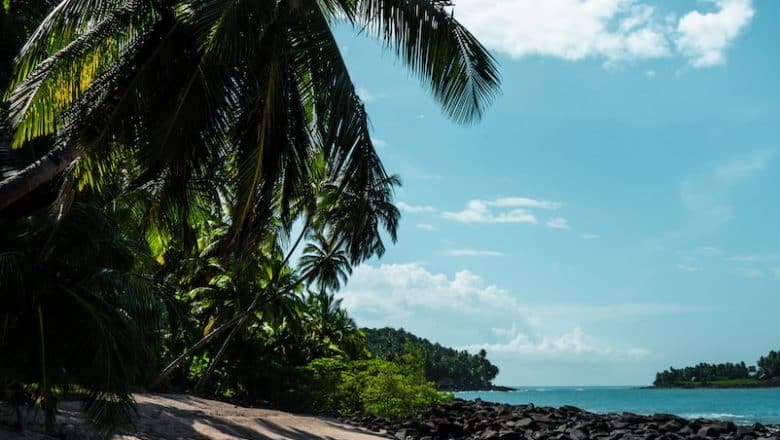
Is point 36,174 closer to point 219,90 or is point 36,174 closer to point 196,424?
point 219,90

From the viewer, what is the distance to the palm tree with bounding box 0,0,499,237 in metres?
8.70

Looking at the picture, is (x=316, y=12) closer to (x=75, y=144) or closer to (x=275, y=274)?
(x=75, y=144)

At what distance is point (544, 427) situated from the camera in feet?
67.6

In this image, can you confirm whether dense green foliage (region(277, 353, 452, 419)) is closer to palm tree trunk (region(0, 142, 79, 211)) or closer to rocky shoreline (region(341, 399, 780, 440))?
rocky shoreline (region(341, 399, 780, 440))

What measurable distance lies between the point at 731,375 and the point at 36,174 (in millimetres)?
127357

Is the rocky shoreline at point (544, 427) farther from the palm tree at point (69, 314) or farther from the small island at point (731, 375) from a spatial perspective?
the small island at point (731, 375)

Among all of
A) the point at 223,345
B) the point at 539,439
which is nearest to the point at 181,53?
the point at 539,439

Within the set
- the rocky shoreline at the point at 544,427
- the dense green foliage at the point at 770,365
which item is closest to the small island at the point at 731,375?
the dense green foliage at the point at 770,365

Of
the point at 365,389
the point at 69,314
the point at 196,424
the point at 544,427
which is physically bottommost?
the point at 196,424

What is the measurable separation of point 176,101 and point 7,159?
3066 mm

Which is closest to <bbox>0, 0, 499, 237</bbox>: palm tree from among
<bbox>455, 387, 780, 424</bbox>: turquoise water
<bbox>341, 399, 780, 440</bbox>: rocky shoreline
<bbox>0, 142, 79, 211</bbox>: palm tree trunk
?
<bbox>0, 142, 79, 211</bbox>: palm tree trunk

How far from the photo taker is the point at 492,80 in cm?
886

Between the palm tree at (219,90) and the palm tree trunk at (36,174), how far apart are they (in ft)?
0.04

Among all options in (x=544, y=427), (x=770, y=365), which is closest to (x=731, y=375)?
(x=770, y=365)
